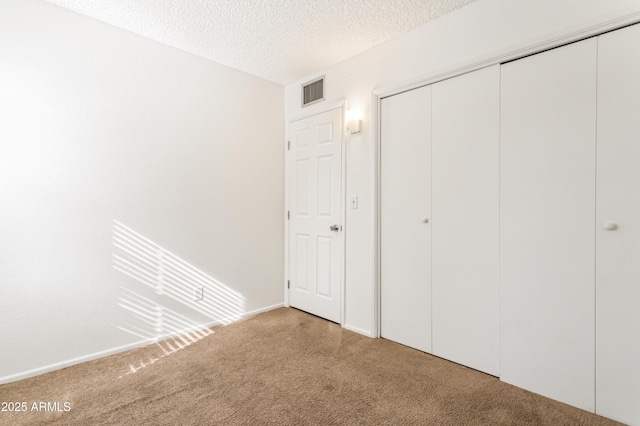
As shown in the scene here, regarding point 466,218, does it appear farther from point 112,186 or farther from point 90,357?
point 90,357

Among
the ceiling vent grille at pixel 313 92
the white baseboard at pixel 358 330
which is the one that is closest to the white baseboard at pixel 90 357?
the white baseboard at pixel 358 330

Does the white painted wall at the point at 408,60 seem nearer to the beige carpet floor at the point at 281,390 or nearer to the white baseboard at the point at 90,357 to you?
the beige carpet floor at the point at 281,390

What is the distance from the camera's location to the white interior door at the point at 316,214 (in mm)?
3219

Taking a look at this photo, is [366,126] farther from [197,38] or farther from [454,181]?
[197,38]

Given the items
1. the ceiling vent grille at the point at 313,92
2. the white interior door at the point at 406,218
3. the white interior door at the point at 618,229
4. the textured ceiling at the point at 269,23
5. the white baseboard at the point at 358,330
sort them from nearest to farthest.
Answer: the white interior door at the point at 618,229, the textured ceiling at the point at 269,23, the white interior door at the point at 406,218, the white baseboard at the point at 358,330, the ceiling vent grille at the point at 313,92

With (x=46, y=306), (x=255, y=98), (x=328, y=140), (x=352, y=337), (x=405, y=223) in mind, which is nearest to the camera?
(x=46, y=306)

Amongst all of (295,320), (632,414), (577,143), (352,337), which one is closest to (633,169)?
(577,143)

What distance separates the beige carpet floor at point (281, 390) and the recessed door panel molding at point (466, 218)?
220 mm

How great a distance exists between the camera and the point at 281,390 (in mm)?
2033

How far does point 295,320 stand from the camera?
3311 mm

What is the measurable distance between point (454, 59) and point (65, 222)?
3068 mm

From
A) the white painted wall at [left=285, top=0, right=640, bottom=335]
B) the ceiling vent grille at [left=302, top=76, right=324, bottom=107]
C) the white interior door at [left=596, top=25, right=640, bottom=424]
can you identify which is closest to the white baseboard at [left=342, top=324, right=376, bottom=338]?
the white painted wall at [left=285, top=0, right=640, bottom=335]

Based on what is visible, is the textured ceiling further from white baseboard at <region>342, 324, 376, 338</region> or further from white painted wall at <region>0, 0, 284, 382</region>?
white baseboard at <region>342, 324, 376, 338</region>

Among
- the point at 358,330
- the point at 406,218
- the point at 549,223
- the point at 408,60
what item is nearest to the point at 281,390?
the point at 358,330
